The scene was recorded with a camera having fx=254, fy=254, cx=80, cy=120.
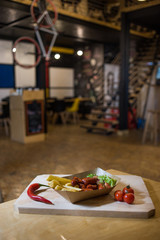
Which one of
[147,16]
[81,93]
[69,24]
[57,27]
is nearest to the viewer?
[147,16]

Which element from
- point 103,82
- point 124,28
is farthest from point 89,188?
point 103,82

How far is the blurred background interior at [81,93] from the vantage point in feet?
15.5

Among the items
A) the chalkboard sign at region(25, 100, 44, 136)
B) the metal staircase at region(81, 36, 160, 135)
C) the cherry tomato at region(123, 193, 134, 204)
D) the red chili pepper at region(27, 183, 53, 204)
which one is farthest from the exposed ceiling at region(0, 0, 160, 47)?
the cherry tomato at region(123, 193, 134, 204)

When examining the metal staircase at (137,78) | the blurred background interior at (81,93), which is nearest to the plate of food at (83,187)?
the blurred background interior at (81,93)

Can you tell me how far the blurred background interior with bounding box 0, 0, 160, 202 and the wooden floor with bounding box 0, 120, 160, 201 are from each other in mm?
17

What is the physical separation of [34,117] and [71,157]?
1.96 m

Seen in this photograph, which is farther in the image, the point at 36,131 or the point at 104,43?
the point at 104,43

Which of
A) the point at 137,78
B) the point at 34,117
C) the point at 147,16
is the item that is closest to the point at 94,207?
the point at 34,117

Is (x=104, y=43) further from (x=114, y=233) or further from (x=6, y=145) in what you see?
(x=114, y=233)

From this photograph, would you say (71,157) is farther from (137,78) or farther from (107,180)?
(137,78)

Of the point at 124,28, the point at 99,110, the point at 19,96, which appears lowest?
the point at 99,110

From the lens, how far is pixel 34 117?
6.55 metres

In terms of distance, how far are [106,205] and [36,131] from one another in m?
5.36

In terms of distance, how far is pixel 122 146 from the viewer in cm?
602
